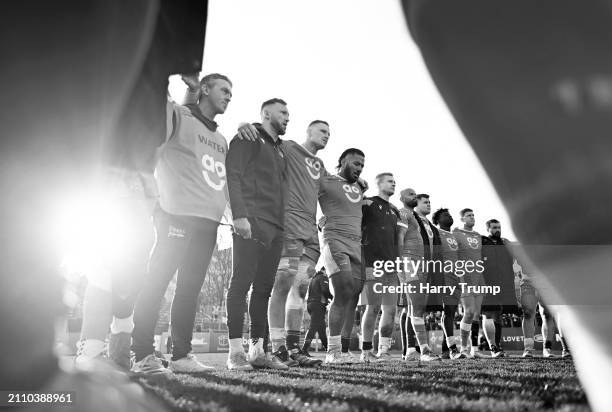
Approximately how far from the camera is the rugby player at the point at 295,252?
515 centimetres

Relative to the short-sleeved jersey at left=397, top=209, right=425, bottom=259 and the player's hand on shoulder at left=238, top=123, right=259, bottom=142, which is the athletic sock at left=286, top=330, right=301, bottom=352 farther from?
the short-sleeved jersey at left=397, top=209, right=425, bottom=259

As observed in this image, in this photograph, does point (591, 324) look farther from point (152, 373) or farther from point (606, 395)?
point (152, 373)

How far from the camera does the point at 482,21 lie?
2.06ft

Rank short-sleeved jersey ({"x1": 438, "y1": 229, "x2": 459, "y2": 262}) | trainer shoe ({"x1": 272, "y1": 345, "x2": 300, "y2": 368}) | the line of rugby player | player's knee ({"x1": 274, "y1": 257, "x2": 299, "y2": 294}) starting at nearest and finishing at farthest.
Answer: the line of rugby player < trainer shoe ({"x1": 272, "y1": 345, "x2": 300, "y2": 368}) < player's knee ({"x1": 274, "y1": 257, "x2": 299, "y2": 294}) < short-sleeved jersey ({"x1": 438, "y1": 229, "x2": 459, "y2": 262})

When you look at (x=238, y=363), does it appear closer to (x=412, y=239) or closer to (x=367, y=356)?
(x=367, y=356)

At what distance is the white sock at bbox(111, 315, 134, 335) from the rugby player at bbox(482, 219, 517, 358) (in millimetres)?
7023

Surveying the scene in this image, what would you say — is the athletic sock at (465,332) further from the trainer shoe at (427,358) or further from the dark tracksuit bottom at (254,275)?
the dark tracksuit bottom at (254,275)

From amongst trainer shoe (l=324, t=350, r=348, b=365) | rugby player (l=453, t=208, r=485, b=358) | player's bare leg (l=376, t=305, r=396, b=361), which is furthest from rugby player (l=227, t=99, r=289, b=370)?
rugby player (l=453, t=208, r=485, b=358)

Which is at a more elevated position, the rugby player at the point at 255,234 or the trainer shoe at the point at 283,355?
the rugby player at the point at 255,234

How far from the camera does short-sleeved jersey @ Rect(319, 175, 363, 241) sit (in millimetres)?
6500

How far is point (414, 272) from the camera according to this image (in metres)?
7.96

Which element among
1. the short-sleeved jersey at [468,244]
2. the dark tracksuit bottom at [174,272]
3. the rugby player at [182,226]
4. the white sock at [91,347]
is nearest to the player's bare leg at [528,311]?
the short-sleeved jersey at [468,244]

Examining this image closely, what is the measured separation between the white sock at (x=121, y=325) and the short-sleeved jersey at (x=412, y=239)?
5074 millimetres

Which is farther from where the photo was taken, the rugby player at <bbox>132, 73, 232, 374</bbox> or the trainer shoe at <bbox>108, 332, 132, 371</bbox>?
the rugby player at <bbox>132, 73, 232, 374</bbox>
